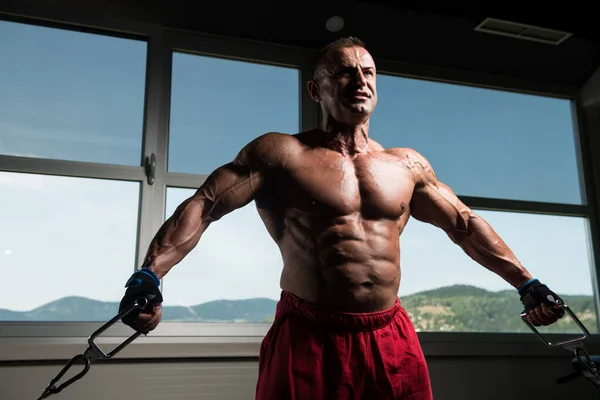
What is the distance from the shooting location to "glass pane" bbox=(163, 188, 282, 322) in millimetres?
2551

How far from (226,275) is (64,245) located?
0.71 m

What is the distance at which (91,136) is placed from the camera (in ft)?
8.56

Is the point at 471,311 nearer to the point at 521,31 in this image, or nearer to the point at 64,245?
the point at 521,31

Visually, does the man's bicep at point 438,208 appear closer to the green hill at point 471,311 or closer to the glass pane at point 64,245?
the green hill at point 471,311

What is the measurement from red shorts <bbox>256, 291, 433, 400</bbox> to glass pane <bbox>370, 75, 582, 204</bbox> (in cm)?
173

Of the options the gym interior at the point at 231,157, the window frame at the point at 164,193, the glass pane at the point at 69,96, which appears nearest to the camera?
the window frame at the point at 164,193

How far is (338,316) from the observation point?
55.6 inches

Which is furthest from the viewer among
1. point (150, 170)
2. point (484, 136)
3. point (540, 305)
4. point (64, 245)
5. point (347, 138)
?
point (484, 136)

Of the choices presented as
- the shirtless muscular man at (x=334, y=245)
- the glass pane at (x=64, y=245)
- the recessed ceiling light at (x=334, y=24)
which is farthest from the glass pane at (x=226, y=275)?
the shirtless muscular man at (x=334, y=245)

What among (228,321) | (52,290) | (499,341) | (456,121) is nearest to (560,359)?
(499,341)

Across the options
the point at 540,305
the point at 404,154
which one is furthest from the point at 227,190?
the point at 540,305

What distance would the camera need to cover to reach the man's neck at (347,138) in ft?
5.24

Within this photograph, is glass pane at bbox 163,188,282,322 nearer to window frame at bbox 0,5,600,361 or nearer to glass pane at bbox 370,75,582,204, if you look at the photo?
window frame at bbox 0,5,600,361

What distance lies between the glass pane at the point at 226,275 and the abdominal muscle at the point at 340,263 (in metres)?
1.15
